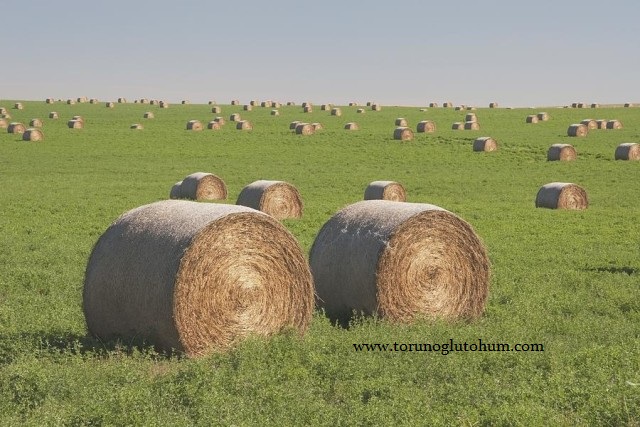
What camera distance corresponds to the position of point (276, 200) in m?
26.8

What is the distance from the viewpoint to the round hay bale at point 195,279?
11.1m

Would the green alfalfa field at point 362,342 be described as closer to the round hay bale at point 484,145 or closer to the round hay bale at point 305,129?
the round hay bale at point 484,145

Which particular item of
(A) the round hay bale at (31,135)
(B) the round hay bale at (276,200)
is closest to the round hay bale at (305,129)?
(A) the round hay bale at (31,135)

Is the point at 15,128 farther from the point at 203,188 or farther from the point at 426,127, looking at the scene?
the point at 203,188

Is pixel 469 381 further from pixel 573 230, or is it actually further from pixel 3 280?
pixel 573 230

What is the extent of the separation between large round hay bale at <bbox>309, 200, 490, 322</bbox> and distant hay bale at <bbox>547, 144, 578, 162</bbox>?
32.8 metres

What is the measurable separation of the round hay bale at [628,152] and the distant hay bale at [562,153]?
7.12 ft

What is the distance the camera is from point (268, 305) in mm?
11828

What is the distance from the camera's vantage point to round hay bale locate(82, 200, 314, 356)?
36.3 ft

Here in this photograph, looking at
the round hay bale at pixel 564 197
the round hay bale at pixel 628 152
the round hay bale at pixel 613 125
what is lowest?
the round hay bale at pixel 564 197

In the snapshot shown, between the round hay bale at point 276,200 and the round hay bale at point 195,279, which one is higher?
the round hay bale at point 195,279

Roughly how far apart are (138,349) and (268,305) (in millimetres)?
1799

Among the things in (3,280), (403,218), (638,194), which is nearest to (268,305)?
(403,218)

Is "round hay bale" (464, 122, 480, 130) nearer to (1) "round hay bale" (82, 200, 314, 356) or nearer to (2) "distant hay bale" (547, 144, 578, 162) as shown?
(2) "distant hay bale" (547, 144, 578, 162)
